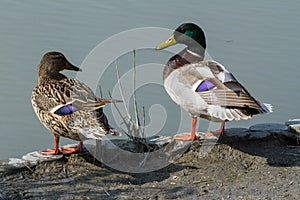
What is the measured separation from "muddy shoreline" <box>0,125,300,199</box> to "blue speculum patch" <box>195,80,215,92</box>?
1.45ft

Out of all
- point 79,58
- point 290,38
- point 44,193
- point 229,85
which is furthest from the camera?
point 290,38

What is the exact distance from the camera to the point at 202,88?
17.7 feet

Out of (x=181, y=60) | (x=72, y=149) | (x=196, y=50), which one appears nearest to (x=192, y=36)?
(x=196, y=50)

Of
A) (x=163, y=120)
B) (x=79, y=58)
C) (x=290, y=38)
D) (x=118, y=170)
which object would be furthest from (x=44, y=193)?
(x=290, y=38)

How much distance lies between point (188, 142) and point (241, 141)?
0.47 meters

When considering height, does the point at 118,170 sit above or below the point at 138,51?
below

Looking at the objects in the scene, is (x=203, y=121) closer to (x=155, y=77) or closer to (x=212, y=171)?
(x=155, y=77)

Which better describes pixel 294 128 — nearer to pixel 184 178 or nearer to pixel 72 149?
pixel 184 178

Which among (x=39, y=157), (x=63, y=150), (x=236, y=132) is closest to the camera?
(x=39, y=157)

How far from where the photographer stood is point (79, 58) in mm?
7453

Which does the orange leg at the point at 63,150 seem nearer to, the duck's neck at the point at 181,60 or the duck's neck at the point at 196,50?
the duck's neck at the point at 181,60

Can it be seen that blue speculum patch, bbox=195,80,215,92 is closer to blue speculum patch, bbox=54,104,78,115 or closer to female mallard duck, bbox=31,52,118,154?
female mallard duck, bbox=31,52,118,154

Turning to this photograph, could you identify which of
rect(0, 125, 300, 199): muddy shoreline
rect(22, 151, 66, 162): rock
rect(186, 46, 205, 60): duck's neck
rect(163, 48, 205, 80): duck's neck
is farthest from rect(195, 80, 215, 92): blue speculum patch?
rect(22, 151, 66, 162): rock

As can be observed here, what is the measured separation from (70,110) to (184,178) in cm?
99
